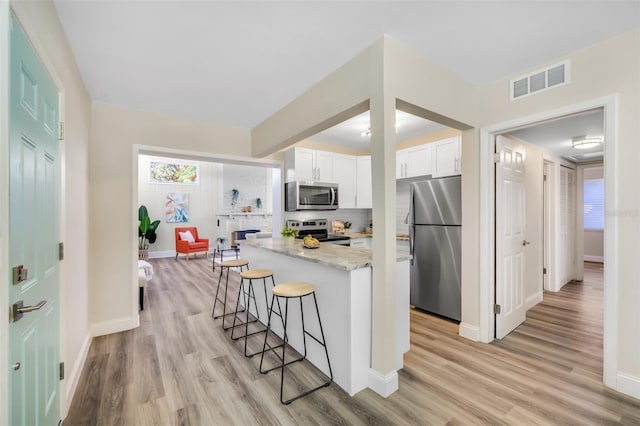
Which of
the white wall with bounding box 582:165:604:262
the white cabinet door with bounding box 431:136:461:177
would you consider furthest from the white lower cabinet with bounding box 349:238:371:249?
the white wall with bounding box 582:165:604:262

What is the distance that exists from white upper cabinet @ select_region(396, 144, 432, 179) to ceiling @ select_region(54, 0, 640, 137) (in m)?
1.72

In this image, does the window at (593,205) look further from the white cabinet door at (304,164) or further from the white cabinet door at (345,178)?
the white cabinet door at (304,164)

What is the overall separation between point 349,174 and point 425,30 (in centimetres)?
324

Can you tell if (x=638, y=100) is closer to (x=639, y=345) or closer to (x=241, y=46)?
(x=639, y=345)

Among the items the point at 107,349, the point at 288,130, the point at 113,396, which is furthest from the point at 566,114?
the point at 107,349

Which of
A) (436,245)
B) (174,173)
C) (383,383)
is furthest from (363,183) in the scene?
(174,173)

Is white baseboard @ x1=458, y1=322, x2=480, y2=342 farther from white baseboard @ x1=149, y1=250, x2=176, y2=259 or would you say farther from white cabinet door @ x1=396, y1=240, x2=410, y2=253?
white baseboard @ x1=149, y1=250, x2=176, y2=259

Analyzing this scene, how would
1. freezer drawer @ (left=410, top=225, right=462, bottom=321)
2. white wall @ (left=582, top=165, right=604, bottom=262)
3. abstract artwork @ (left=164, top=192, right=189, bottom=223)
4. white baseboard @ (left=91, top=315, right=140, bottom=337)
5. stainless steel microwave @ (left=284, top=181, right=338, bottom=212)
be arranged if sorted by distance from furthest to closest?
abstract artwork @ (left=164, top=192, right=189, bottom=223), white wall @ (left=582, top=165, right=604, bottom=262), stainless steel microwave @ (left=284, top=181, right=338, bottom=212), freezer drawer @ (left=410, top=225, right=462, bottom=321), white baseboard @ (left=91, top=315, right=140, bottom=337)

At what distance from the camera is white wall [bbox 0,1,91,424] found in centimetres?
100

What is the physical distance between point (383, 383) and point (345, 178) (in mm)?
3596

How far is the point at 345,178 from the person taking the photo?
5039mm

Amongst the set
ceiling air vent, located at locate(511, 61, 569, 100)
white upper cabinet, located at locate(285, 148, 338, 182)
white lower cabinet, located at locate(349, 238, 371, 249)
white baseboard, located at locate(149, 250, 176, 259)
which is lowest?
white baseboard, located at locate(149, 250, 176, 259)

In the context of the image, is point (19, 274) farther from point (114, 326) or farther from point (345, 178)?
point (345, 178)

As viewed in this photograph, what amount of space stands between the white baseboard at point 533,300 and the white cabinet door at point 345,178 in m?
2.92
